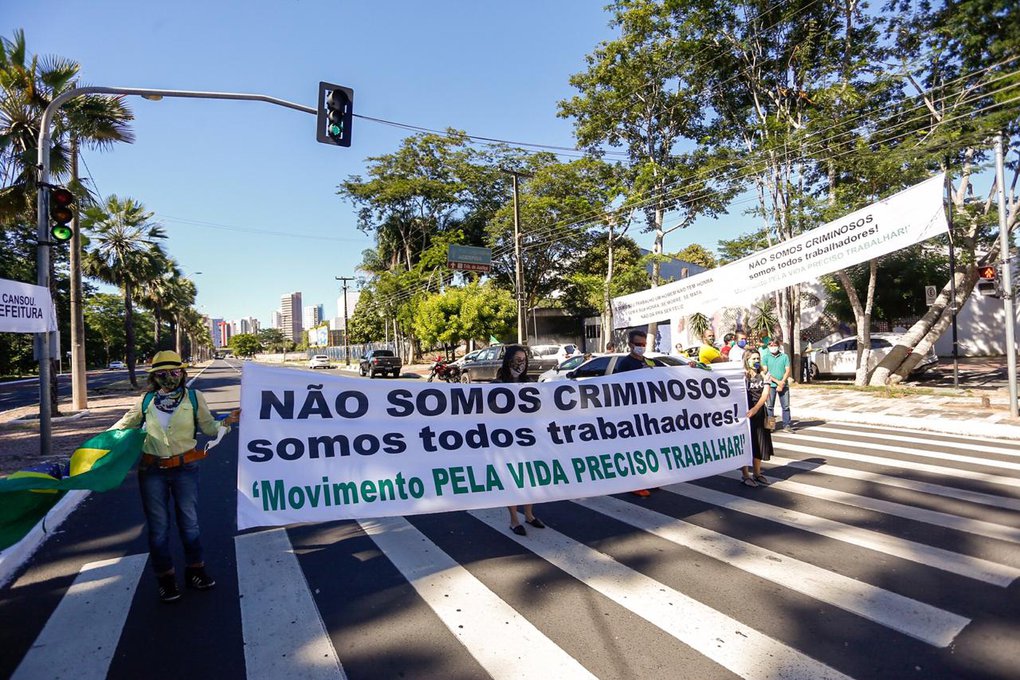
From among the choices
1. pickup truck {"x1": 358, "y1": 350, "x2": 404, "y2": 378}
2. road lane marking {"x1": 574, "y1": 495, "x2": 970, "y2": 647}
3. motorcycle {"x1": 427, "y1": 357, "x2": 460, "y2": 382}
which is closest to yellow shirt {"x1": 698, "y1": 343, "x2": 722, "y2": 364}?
road lane marking {"x1": 574, "y1": 495, "x2": 970, "y2": 647}

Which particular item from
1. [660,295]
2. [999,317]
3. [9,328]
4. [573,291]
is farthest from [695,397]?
[573,291]

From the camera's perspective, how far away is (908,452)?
848 centimetres

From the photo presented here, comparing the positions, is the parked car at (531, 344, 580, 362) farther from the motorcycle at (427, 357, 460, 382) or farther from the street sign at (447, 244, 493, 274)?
the street sign at (447, 244, 493, 274)

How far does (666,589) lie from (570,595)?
2.32ft

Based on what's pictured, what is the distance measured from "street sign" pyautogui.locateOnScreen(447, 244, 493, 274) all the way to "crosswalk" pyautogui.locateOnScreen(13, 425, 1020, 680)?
96.0ft

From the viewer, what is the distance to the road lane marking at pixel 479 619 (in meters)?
3.11

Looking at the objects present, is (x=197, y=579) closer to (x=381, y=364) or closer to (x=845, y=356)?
(x=845, y=356)

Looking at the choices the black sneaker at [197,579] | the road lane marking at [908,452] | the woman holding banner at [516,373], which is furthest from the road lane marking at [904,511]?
the black sneaker at [197,579]

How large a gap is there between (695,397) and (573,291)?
39.8 meters

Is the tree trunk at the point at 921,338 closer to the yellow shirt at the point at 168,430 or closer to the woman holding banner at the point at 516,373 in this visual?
the woman holding banner at the point at 516,373

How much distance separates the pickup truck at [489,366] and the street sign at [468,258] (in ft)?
40.3

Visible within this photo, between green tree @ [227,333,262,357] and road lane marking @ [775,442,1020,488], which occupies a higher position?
green tree @ [227,333,262,357]

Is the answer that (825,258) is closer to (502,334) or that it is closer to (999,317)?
(999,317)

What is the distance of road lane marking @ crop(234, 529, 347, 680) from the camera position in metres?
3.15
